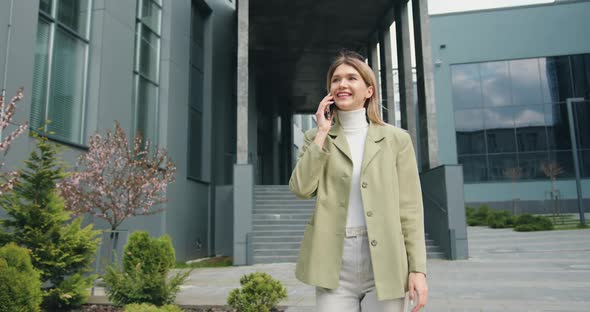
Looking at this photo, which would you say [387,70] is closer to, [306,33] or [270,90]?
[306,33]

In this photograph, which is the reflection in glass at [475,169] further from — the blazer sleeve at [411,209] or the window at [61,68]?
the blazer sleeve at [411,209]

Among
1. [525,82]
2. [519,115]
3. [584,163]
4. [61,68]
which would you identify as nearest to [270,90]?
[519,115]

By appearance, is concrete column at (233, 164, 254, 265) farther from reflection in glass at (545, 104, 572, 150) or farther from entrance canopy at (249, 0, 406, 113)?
reflection in glass at (545, 104, 572, 150)

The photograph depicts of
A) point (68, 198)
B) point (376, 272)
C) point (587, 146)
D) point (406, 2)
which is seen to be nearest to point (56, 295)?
point (68, 198)

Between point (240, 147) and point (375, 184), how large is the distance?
37.1 feet

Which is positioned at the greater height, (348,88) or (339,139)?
(348,88)

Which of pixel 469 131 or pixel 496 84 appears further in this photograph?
pixel 469 131

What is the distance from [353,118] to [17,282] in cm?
417

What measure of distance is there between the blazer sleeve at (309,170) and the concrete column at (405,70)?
1388cm

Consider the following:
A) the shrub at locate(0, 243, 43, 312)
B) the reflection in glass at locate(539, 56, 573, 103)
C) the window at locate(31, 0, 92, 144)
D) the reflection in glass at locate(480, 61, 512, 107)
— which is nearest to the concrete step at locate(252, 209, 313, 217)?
the window at locate(31, 0, 92, 144)

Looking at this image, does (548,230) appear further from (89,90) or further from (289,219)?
(89,90)

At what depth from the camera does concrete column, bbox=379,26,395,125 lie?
1767 centimetres

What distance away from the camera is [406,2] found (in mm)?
15922

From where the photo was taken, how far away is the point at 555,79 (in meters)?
29.9
